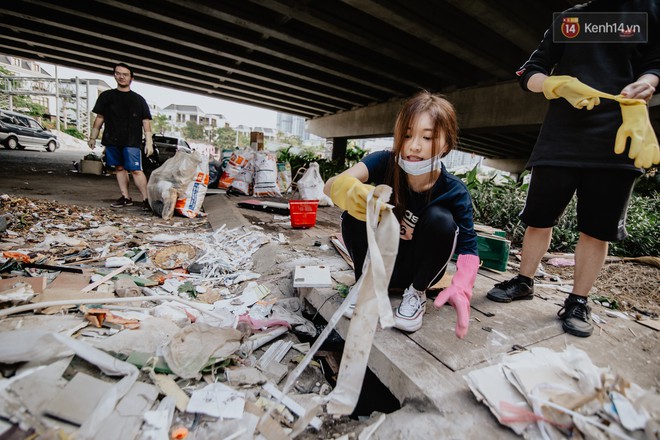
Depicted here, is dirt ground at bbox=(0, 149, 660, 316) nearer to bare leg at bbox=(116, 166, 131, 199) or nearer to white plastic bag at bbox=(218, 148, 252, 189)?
bare leg at bbox=(116, 166, 131, 199)

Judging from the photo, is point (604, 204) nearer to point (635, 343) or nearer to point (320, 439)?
point (635, 343)

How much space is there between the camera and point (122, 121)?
13.4 ft

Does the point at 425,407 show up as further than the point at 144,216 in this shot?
No

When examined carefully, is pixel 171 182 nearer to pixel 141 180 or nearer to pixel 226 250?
pixel 141 180

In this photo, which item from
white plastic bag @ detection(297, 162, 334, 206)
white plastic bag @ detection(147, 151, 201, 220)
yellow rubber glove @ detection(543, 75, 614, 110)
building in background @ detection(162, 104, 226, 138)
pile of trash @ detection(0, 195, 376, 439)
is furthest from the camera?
building in background @ detection(162, 104, 226, 138)

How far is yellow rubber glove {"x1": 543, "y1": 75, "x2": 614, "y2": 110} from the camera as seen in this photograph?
1398 mm

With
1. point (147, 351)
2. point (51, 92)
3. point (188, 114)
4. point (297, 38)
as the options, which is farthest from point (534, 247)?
point (188, 114)

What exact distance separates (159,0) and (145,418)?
713 cm

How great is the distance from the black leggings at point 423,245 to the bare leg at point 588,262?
2.44 ft

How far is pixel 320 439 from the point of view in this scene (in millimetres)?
1104

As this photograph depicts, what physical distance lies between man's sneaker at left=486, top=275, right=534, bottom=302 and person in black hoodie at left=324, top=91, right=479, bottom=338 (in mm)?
532

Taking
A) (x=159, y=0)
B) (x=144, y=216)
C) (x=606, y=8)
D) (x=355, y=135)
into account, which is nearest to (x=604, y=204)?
(x=606, y=8)

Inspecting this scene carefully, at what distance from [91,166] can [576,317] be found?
1006 centimetres

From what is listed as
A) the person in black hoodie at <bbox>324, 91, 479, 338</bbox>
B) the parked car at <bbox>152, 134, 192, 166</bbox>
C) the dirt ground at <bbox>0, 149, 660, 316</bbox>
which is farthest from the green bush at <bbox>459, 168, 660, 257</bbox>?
the parked car at <bbox>152, 134, 192, 166</bbox>
